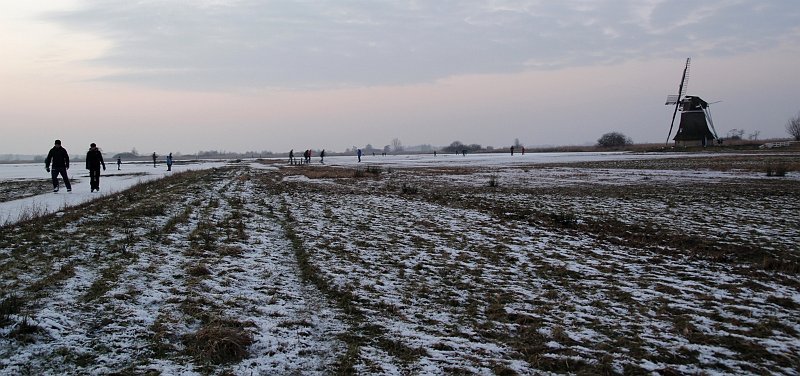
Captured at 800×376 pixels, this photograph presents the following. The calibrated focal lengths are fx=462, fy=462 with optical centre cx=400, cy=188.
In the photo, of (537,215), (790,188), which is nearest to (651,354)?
(537,215)

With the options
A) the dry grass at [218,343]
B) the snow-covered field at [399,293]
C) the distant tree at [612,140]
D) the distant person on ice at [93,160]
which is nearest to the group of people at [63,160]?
the distant person on ice at [93,160]

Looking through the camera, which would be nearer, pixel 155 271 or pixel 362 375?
pixel 362 375

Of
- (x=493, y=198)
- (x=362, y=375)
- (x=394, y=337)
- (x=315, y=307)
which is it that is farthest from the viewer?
(x=493, y=198)

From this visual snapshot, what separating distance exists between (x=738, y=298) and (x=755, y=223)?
6449 mm

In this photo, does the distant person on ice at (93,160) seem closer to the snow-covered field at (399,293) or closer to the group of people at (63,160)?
the group of people at (63,160)

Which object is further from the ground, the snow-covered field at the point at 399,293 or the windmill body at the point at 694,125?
the windmill body at the point at 694,125

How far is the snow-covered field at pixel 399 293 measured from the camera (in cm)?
443

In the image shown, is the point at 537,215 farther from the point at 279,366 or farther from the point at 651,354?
the point at 279,366

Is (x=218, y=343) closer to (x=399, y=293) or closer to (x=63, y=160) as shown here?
(x=399, y=293)

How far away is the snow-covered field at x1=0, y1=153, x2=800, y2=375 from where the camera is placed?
443cm

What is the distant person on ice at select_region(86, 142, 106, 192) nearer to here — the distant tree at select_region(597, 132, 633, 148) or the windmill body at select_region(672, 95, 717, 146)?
the windmill body at select_region(672, 95, 717, 146)

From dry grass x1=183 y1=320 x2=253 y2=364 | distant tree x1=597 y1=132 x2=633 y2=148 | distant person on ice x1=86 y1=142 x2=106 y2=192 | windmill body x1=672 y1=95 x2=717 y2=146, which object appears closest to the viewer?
dry grass x1=183 y1=320 x2=253 y2=364

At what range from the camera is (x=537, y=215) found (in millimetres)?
13328

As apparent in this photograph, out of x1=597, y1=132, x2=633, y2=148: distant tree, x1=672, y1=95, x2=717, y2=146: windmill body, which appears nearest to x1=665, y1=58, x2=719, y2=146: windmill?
x1=672, y1=95, x2=717, y2=146: windmill body
